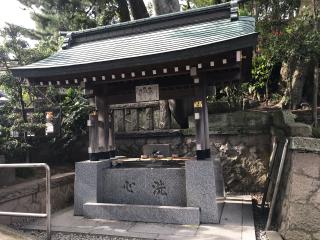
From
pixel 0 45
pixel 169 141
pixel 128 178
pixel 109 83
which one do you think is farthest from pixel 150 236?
pixel 0 45

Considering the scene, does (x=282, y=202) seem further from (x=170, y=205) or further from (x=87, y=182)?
(x=87, y=182)

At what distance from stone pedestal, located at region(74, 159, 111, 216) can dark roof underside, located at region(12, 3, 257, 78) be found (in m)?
2.21

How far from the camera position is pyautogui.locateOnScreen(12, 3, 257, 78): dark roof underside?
220 inches

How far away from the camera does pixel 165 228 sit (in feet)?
19.3

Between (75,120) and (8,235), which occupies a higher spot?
(75,120)

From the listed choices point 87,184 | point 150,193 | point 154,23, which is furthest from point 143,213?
point 154,23

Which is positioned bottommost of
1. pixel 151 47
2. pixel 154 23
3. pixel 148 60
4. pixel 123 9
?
pixel 148 60

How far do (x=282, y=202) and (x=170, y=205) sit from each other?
7.50ft

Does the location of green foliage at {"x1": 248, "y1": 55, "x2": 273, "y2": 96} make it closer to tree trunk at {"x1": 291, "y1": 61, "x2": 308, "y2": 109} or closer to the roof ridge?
tree trunk at {"x1": 291, "y1": 61, "x2": 308, "y2": 109}

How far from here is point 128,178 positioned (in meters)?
6.84

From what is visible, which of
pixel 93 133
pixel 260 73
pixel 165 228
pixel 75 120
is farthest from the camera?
pixel 260 73

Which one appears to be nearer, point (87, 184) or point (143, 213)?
point (143, 213)

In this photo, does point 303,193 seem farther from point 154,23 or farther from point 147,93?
point 154,23

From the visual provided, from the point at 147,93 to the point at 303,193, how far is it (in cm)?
381
